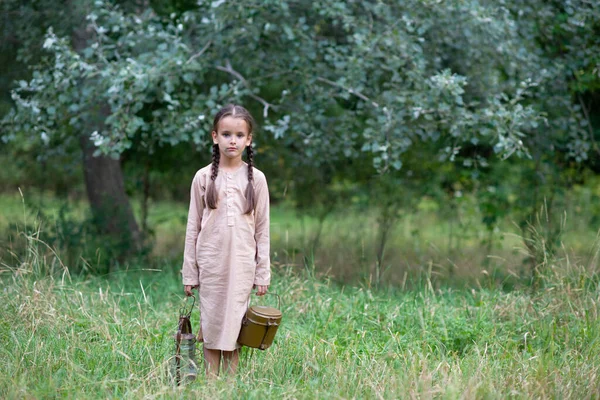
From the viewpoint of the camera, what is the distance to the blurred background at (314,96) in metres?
5.88

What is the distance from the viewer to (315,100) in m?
6.43

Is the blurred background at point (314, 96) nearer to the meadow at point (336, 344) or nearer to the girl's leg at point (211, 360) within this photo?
the meadow at point (336, 344)

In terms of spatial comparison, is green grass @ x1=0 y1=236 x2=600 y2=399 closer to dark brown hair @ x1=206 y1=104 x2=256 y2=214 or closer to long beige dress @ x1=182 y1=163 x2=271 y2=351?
long beige dress @ x1=182 y1=163 x2=271 y2=351

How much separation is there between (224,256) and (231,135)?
0.66 m

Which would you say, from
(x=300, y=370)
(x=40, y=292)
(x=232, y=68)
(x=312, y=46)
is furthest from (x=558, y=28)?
(x=40, y=292)

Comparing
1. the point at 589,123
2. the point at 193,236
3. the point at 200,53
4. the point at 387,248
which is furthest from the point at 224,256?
the point at 387,248

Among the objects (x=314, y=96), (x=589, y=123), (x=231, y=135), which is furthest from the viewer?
(x=589, y=123)

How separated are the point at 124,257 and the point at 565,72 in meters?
4.93

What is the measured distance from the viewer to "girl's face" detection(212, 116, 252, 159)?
3.90 metres

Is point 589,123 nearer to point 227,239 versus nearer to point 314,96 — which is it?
point 314,96

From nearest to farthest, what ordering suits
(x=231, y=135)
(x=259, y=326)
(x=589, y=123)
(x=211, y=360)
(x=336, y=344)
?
(x=259, y=326)
(x=231, y=135)
(x=211, y=360)
(x=336, y=344)
(x=589, y=123)

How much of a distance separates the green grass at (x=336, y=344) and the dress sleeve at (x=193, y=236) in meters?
0.50

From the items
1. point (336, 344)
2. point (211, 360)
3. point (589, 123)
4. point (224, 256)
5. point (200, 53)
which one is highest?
point (200, 53)

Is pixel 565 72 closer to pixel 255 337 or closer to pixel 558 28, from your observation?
pixel 558 28
